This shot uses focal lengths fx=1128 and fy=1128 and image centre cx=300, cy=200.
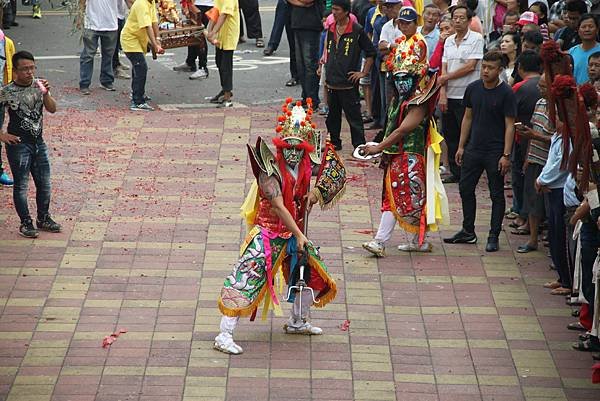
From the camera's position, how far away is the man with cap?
1274 centimetres

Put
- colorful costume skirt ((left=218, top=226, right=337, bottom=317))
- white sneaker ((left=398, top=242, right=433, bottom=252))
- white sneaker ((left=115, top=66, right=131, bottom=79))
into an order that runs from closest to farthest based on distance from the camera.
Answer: colorful costume skirt ((left=218, top=226, right=337, bottom=317)), white sneaker ((left=398, top=242, right=433, bottom=252)), white sneaker ((left=115, top=66, right=131, bottom=79))

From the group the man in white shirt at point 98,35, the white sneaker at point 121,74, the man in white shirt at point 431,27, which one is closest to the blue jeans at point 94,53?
the man in white shirt at point 98,35

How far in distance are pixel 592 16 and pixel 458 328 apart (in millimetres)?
4020

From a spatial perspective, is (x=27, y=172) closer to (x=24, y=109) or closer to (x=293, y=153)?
(x=24, y=109)

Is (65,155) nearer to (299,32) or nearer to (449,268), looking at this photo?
(299,32)

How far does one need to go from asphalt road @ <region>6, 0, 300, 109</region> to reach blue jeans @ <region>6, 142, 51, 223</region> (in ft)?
14.9

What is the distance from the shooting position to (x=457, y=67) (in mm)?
12039

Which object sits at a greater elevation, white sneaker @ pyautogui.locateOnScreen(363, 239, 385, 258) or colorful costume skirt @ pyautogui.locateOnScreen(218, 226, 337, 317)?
colorful costume skirt @ pyautogui.locateOnScreen(218, 226, 337, 317)

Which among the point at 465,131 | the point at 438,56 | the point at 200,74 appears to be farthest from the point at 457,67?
the point at 200,74

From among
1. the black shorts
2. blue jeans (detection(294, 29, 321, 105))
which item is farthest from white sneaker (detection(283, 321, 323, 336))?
blue jeans (detection(294, 29, 321, 105))

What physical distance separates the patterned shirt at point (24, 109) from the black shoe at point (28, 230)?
2.55ft

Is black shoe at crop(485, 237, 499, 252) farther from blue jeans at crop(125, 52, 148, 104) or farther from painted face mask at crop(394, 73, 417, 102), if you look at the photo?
blue jeans at crop(125, 52, 148, 104)

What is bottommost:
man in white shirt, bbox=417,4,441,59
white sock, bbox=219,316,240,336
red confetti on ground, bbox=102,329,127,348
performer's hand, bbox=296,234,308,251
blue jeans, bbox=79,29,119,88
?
blue jeans, bbox=79,29,119,88

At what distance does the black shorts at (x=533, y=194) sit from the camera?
10078 mm
